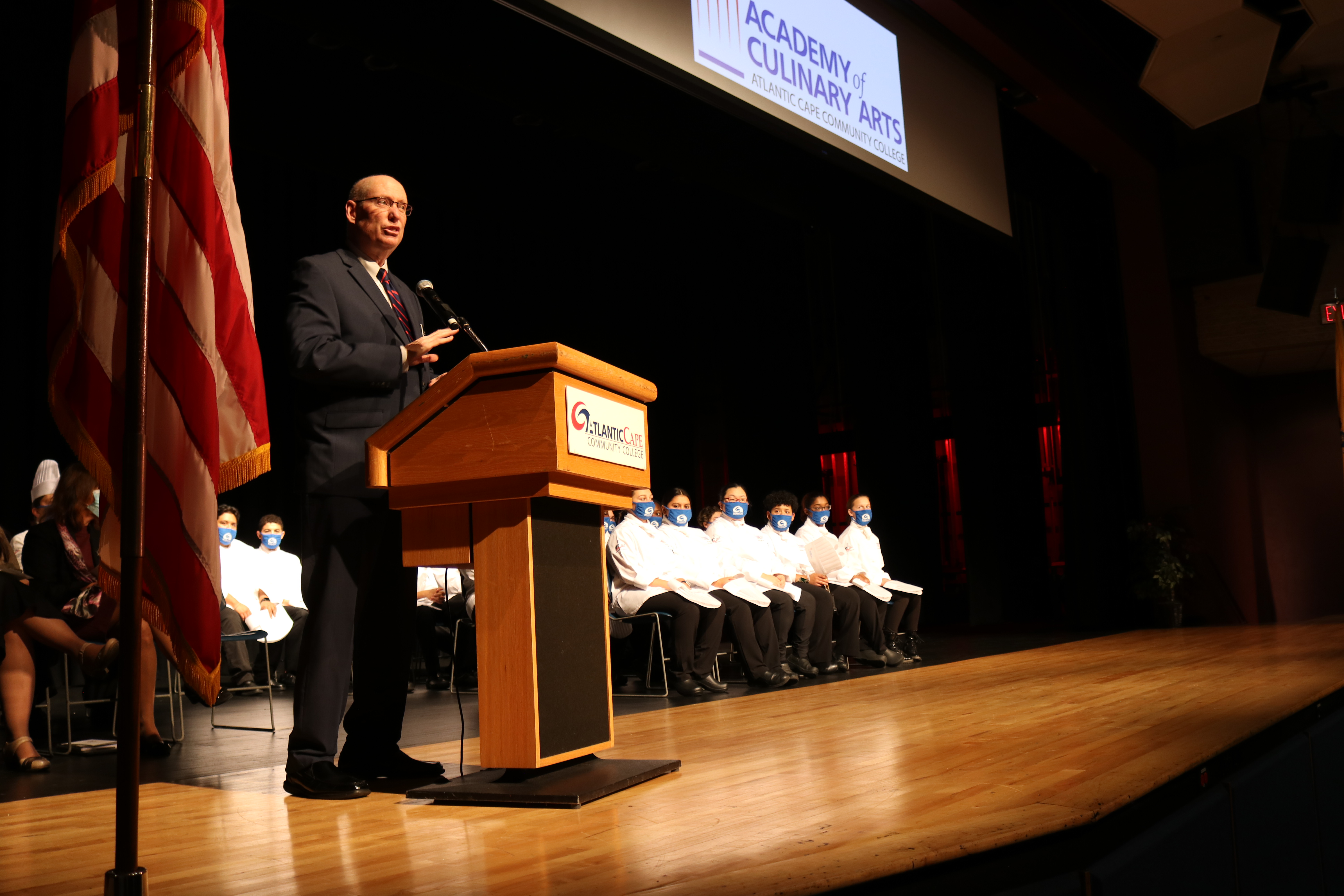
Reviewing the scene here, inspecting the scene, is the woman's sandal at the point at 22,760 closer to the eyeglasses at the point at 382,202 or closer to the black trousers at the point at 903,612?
the eyeglasses at the point at 382,202

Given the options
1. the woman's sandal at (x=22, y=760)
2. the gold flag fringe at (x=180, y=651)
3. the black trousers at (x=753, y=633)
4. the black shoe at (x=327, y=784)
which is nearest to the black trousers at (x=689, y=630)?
the black trousers at (x=753, y=633)

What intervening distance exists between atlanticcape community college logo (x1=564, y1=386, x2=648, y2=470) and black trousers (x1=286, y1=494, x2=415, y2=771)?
46 cm

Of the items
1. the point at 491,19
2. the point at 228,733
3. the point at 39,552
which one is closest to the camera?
the point at 39,552

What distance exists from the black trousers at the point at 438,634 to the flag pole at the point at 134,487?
488 centimetres

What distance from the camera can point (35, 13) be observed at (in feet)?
16.2

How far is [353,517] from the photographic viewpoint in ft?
7.17

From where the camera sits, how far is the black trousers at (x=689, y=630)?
5152mm

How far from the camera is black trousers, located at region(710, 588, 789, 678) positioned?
5.32 metres

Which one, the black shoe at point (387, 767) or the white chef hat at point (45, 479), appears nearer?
the black shoe at point (387, 767)

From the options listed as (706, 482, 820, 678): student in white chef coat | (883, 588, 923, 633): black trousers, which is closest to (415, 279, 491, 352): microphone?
(706, 482, 820, 678): student in white chef coat

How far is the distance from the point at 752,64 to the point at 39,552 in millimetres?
3622

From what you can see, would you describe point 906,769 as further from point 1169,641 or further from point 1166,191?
point 1166,191

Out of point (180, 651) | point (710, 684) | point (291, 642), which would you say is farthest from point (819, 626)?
point (180, 651)

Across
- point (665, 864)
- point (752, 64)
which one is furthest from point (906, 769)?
point (752, 64)
